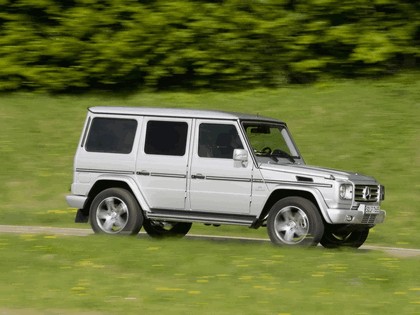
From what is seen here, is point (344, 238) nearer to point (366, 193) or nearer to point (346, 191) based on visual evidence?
point (366, 193)

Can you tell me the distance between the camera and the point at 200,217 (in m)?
Answer: 14.6

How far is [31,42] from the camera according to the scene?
954 inches

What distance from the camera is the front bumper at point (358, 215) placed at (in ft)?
45.3

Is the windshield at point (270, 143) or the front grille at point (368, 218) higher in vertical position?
the windshield at point (270, 143)

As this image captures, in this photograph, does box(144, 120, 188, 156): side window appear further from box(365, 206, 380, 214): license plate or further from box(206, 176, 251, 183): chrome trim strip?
box(365, 206, 380, 214): license plate

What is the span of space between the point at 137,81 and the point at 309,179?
36.7ft

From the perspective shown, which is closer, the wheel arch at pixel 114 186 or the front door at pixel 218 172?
the front door at pixel 218 172

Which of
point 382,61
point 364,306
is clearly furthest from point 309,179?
point 382,61

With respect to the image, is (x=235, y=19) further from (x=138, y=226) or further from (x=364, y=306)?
(x=364, y=306)

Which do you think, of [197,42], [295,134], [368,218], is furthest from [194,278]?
[197,42]

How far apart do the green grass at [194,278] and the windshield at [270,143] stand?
1274mm

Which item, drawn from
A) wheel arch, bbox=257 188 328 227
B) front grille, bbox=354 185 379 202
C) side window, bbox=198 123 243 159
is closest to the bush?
front grille, bbox=354 185 379 202

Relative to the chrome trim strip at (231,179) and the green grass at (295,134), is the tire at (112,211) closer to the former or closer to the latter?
the chrome trim strip at (231,179)

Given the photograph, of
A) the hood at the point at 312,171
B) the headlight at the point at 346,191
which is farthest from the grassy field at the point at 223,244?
the hood at the point at 312,171
